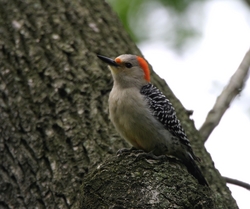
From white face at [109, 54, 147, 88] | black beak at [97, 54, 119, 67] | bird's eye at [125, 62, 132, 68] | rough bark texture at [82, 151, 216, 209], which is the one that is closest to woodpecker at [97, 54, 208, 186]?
white face at [109, 54, 147, 88]

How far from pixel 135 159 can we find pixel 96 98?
160cm

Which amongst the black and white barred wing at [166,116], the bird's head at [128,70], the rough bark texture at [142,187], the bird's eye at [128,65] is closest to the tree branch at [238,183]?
the black and white barred wing at [166,116]

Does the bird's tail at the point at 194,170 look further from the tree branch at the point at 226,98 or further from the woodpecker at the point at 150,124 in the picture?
the tree branch at the point at 226,98

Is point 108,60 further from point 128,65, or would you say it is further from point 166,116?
point 166,116

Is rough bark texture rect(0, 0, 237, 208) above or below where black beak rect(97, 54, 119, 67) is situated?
below

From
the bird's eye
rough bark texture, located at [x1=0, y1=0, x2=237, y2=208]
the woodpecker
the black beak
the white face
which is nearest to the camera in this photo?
rough bark texture, located at [x1=0, y1=0, x2=237, y2=208]

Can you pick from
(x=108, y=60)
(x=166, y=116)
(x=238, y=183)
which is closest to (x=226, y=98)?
(x=166, y=116)

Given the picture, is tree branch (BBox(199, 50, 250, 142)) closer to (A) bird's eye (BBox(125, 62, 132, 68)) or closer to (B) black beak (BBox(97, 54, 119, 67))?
(A) bird's eye (BBox(125, 62, 132, 68))

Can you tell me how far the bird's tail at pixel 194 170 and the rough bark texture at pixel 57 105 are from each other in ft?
0.94

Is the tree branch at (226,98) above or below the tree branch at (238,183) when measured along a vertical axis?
above

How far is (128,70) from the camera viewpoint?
6137mm

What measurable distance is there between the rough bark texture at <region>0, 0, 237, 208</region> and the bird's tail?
0.29 m

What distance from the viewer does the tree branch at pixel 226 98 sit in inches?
221

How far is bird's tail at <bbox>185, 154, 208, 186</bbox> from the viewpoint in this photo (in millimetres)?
5031
